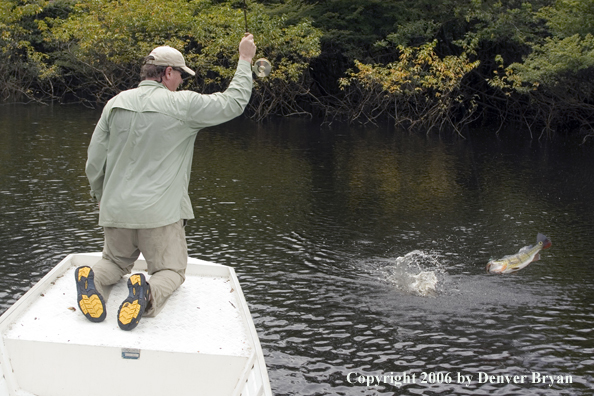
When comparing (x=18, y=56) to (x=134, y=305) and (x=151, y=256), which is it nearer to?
(x=151, y=256)

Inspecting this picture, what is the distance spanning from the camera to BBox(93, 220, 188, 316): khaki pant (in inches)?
223

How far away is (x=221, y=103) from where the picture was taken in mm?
5398

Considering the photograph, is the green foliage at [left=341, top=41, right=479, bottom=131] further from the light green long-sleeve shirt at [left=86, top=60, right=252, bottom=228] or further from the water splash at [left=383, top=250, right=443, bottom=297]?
the light green long-sleeve shirt at [left=86, top=60, right=252, bottom=228]

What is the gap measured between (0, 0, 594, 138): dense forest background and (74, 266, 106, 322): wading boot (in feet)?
63.9

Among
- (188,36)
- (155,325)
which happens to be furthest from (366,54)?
(155,325)

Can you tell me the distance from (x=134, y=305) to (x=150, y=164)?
1.10 meters

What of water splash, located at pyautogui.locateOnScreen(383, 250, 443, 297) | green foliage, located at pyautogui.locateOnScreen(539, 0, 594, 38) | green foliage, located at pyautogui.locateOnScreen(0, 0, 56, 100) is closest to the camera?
water splash, located at pyautogui.locateOnScreen(383, 250, 443, 297)

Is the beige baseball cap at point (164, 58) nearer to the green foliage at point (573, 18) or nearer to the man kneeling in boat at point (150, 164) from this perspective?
the man kneeling in boat at point (150, 164)

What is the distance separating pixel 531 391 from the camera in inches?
248

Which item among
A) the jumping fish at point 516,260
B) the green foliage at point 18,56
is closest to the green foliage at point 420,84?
the green foliage at point 18,56

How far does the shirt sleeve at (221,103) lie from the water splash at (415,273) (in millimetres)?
4105

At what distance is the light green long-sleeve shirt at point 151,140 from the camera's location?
5.45 meters

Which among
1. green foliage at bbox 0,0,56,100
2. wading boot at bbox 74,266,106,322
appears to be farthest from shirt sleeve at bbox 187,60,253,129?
green foliage at bbox 0,0,56,100

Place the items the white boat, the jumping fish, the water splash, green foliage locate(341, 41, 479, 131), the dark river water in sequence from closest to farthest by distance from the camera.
Result: the white boat, the dark river water, the jumping fish, the water splash, green foliage locate(341, 41, 479, 131)
